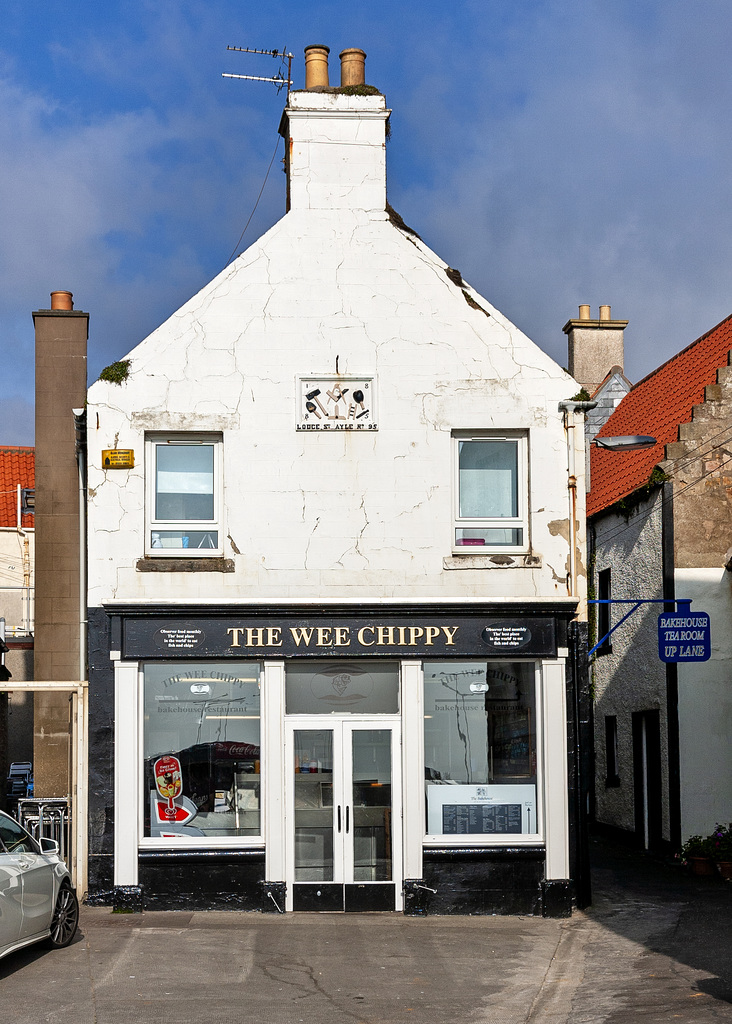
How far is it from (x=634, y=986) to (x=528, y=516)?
6295 mm

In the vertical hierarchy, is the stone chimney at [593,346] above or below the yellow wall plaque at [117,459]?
above

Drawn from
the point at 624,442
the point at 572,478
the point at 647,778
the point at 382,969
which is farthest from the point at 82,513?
the point at 647,778

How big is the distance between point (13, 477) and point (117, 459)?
86.6ft

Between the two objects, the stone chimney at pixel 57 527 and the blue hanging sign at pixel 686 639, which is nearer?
the blue hanging sign at pixel 686 639

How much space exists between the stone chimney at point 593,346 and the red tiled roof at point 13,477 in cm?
1753

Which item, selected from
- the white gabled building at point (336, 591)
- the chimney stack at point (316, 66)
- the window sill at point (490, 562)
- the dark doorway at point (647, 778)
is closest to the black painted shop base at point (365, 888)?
the white gabled building at point (336, 591)

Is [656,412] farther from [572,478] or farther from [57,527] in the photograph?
[57,527]

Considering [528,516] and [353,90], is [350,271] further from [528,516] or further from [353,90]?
[528,516]

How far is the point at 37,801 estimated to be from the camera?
15.5m

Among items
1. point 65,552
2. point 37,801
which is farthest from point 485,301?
point 37,801

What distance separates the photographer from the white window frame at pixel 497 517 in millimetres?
15422

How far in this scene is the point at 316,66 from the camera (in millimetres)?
16656

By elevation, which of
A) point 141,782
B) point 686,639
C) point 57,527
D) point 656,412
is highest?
point 656,412

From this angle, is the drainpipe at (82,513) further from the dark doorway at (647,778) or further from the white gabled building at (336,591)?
the dark doorway at (647,778)
